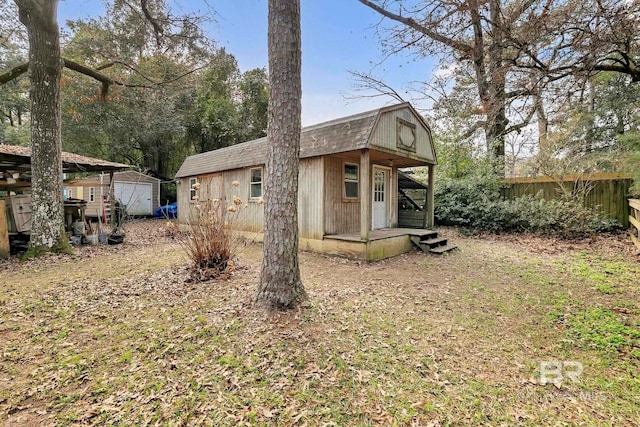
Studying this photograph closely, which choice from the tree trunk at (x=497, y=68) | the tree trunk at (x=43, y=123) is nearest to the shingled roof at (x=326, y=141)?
the tree trunk at (x=497, y=68)

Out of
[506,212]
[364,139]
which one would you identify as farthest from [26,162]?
[506,212]

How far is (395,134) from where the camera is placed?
729cm

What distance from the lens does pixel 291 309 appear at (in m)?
3.33

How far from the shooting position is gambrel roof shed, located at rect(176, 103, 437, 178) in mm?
6520

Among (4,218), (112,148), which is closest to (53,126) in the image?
(4,218)

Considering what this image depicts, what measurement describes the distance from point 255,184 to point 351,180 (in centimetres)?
305

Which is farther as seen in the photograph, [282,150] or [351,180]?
[351,180]

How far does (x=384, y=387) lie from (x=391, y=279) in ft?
9.99

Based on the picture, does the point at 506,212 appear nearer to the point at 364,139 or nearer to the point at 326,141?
the point at 364,139

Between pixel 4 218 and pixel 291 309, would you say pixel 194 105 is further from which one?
pixel 291 309

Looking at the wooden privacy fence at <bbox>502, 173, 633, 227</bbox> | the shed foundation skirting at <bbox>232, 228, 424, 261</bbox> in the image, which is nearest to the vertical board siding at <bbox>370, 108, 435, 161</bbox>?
the shed foundation skirting at <bbox>232, 228, 424, 261</bbox>

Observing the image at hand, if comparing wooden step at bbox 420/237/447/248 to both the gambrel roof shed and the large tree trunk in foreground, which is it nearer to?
the gambrel roof shed

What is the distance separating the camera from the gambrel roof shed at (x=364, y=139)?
6.52 m

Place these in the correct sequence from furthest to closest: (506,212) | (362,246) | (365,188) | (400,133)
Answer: (506,212) < (400,133) < (362,246) < (365,188)
